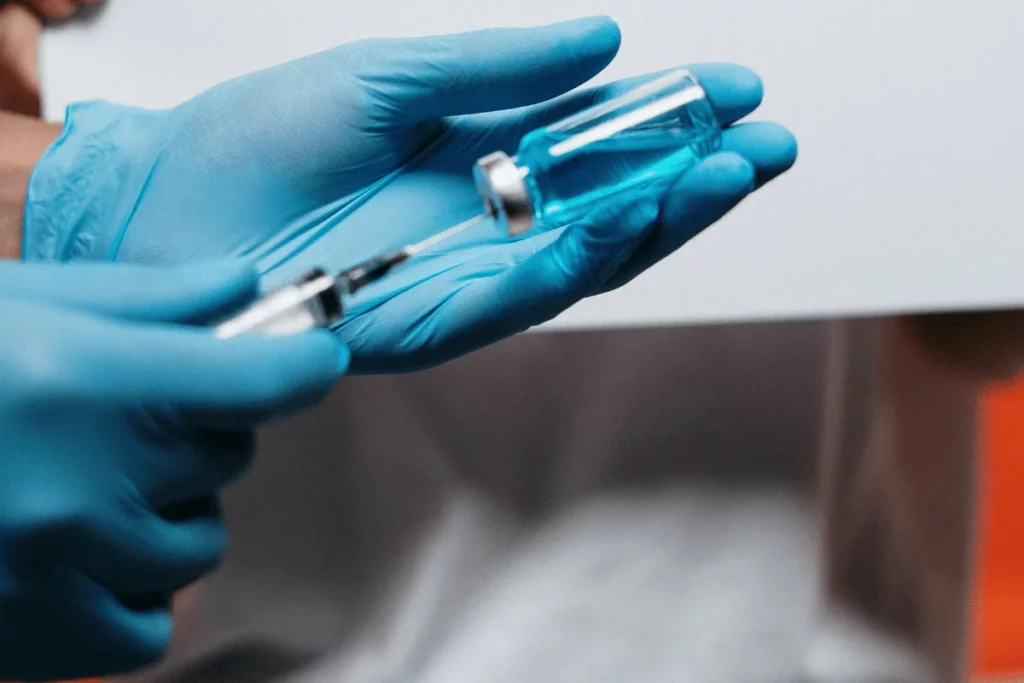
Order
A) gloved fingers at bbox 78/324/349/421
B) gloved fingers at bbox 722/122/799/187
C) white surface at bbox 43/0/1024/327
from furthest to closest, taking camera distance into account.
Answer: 1. white surface at bbox 43/0/1024/327
2. gloved fingers at bbox 722/122/799/187
3. gloved fingers at bbox 78/324/349/421

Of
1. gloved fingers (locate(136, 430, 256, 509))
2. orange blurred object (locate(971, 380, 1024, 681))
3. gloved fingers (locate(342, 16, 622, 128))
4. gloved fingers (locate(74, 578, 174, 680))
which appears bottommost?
orange blurred object (locate(971, 380, 1024, 681))

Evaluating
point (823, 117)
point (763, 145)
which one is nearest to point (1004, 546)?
point (823, 117)

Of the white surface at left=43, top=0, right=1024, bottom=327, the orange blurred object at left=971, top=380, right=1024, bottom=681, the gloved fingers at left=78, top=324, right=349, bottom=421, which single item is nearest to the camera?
the gloved fingers at left=78, top=324, right=349, bottom=421

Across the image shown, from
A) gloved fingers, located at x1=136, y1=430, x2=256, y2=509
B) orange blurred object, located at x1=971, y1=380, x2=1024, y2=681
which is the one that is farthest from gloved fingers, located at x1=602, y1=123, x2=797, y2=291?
orange blurred object, located at x1=971, y1=380, x2=1024, y2=681

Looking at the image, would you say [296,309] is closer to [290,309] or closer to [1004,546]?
[290,309]

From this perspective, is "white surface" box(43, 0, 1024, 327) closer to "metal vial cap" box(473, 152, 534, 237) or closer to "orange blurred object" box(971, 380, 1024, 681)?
"metal vial cap" box(473, 152, 534, 237)

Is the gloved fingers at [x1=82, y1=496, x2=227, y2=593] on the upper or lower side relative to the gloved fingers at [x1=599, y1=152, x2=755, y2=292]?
lower

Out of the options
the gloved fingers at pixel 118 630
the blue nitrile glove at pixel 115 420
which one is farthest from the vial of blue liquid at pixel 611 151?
the gloved fingers at pixel 118 630

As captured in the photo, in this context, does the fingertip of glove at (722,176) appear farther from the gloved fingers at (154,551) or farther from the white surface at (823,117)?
the gloved fingers at (154,551)
